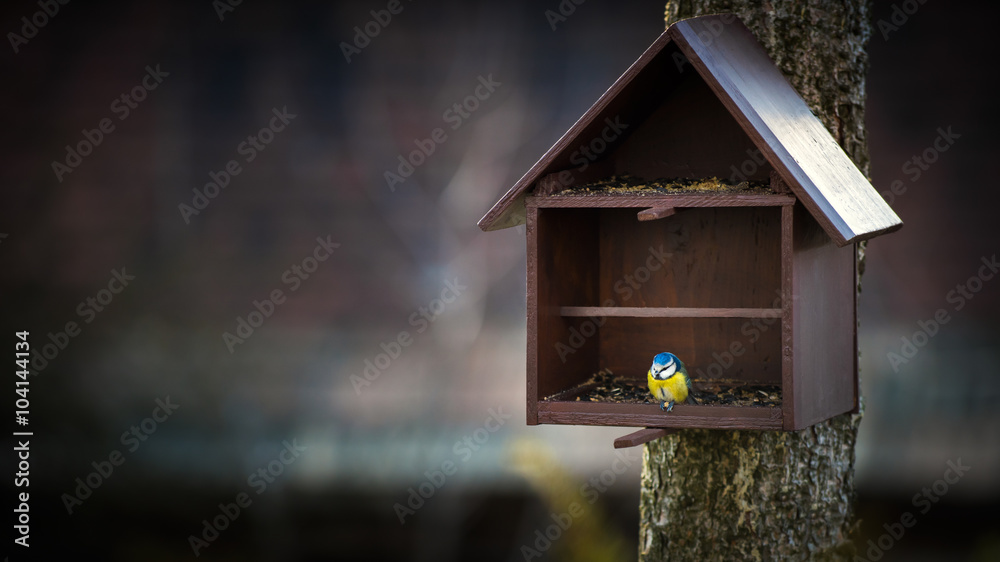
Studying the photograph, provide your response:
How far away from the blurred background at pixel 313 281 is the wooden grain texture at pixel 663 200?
8.78ft

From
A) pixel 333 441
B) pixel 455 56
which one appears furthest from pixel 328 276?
pixel 455 56

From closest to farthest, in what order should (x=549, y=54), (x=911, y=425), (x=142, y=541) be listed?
(x=911, y=425) < (x=549, y=54) < (x=142, y=541)

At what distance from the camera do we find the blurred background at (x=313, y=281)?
5.09 meters

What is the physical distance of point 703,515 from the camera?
295cm

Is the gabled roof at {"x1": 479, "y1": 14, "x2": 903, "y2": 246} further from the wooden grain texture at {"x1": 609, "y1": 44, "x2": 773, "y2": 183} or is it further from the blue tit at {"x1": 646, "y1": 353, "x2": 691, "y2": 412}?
the blue tit at {"x1": 646, "y1": 353, "x2": 691, "y2": 412}

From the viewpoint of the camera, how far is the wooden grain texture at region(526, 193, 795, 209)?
2.28 meters

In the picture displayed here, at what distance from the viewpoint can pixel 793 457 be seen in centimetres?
286

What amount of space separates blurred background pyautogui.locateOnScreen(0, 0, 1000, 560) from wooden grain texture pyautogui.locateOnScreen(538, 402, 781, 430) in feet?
8.69

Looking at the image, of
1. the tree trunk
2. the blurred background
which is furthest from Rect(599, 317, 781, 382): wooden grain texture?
the blurred background

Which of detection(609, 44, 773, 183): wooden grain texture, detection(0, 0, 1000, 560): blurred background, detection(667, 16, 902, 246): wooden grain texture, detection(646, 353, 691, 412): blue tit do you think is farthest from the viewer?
detection(0, 0, 1000, 560): blurred background

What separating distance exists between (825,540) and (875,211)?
40.0 inches

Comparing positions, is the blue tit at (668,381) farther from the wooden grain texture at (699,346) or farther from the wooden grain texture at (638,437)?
the wooden grain texture at (699,346)

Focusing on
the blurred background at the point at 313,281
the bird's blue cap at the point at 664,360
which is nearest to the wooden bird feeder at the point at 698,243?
the bird's blue cap at the point at 664,360

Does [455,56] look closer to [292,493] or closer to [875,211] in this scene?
[292,493]
